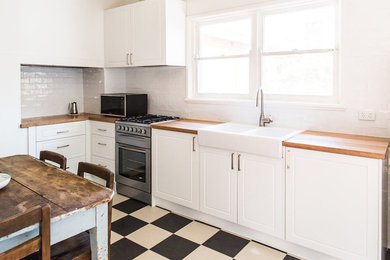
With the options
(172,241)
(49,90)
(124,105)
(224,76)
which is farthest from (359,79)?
(49,90)

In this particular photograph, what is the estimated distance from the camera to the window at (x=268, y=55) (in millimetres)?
2867

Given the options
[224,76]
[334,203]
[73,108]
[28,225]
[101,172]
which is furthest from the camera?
[73,108]

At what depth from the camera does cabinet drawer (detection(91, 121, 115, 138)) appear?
3749mm

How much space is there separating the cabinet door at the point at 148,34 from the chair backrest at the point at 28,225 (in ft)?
8.41

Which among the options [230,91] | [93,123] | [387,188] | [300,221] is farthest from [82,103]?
[387,188]

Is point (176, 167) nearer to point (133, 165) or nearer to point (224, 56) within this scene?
point (133, 165)

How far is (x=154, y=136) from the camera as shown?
3309 mm

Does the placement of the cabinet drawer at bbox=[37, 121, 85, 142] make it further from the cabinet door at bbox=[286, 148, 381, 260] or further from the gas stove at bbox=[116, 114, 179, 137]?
the cabinet door at bbox=[286, 148, 381, 260]

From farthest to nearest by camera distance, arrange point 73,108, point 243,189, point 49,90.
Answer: point 73,108 → point 49,90 → point 243,189

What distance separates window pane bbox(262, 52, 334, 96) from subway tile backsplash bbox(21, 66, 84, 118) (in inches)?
107

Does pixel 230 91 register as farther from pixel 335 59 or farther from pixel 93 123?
pixel 93 123

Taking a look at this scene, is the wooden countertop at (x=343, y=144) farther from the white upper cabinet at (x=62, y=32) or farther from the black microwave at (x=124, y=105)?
the white upper cabinet at (x=62, y=32)

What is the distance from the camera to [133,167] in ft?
11.8

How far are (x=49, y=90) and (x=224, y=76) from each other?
7.71 ft
